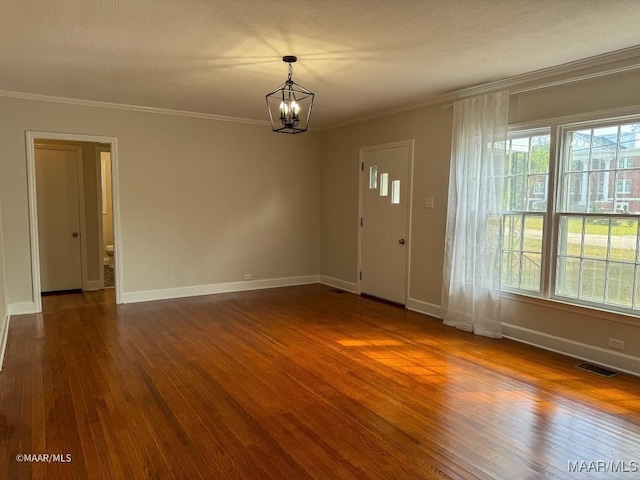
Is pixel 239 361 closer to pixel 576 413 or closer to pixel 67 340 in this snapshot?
pixel 67 340

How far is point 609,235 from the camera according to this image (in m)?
3.61

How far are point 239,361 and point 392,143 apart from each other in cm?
354

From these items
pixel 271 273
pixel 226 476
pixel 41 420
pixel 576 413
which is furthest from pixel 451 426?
pixel 271 273

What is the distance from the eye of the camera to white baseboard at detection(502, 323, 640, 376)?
3.47m

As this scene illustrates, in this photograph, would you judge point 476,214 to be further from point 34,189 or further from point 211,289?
point 34,189

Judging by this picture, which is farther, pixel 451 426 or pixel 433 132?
pixel 433 132

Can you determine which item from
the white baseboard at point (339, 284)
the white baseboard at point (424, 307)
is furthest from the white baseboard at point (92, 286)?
the white baseboard at point (424, 307)

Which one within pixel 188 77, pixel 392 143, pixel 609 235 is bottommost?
pixel 609 235

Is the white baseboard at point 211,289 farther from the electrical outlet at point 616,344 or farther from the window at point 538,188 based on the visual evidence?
the electrical outlet at point 616,344

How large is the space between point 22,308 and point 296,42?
15.0 feet

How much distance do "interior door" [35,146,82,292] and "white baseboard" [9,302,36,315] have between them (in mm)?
1318

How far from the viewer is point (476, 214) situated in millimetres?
4441

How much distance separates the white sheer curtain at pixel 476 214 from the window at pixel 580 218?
0.20 metres

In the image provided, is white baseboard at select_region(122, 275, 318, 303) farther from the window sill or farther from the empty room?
the window sill
